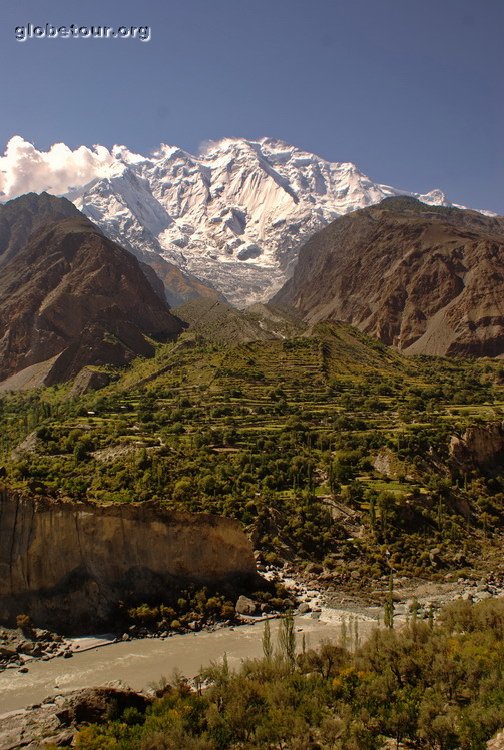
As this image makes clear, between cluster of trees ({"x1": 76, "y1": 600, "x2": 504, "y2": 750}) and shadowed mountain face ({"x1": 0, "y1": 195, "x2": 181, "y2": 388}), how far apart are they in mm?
122451

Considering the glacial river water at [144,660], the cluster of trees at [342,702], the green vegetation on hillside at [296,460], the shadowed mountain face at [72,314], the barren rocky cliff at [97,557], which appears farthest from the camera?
the shadowed mountain face at [72,314]

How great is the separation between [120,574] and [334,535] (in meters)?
18.9

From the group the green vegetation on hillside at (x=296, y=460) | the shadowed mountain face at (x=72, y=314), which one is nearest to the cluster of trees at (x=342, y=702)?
the green vegetation on hillside at (x=296, y=460)

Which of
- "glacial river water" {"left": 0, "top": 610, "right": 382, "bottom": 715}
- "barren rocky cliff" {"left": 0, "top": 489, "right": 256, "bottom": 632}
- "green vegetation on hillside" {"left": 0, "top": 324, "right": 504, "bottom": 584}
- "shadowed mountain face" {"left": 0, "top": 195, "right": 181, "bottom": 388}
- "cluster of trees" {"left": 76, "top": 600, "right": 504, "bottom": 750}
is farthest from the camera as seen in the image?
"shadowed mountain face" {"left": 0, "top": 195, "right": 181, "bottom": 388}

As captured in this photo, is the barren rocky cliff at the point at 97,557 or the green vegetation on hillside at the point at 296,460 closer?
the barren rocky cliff at the point at 97,557

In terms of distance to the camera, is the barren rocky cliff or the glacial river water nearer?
the glacial river water

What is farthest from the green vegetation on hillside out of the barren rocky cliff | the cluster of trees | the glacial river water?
the cluster of trees

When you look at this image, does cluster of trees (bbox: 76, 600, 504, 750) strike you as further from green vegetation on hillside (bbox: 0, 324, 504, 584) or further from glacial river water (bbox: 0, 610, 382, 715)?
green vegetation on hillside (bbox: 0, 324, 504, 584)

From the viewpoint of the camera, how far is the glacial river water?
117 feet

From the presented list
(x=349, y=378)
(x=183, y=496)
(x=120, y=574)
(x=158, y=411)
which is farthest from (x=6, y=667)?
(x=349, y=378)

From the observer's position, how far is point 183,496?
59094mm

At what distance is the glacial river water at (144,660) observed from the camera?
1401 inches

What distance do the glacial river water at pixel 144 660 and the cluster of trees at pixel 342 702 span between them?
4.18 metres

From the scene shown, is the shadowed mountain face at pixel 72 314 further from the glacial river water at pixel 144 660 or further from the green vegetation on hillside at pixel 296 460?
the glacial river water at pixel 144 660
